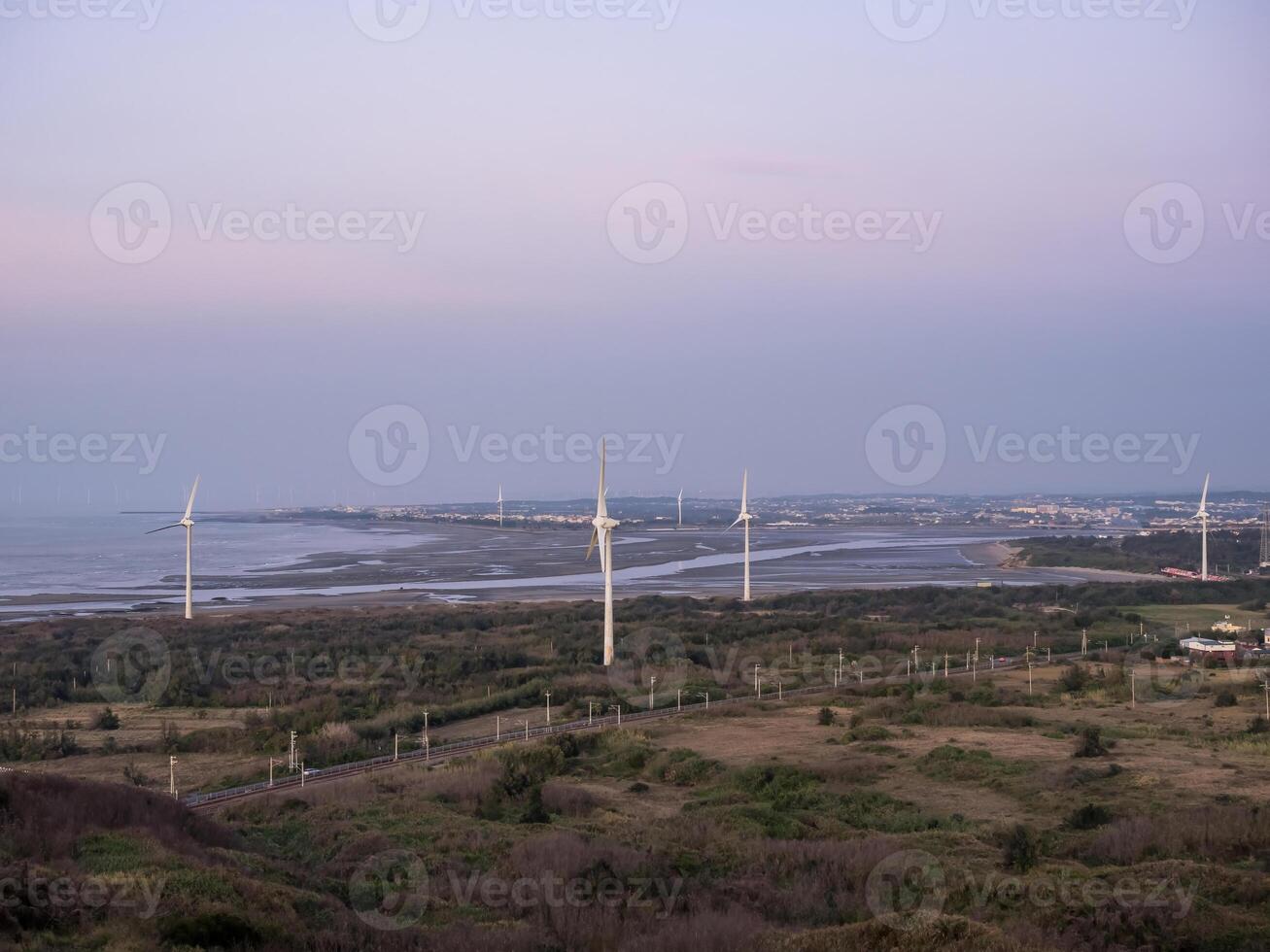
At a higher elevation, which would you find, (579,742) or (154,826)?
(154,826)

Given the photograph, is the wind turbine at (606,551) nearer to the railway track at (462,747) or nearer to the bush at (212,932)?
the railway track at (462,747)

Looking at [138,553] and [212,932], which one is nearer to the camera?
[212,932]

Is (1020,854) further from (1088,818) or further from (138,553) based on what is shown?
(138,553)

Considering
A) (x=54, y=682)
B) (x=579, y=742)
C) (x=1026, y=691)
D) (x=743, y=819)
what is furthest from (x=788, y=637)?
(x=743, y=819)

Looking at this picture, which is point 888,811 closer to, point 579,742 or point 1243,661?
point 579,742

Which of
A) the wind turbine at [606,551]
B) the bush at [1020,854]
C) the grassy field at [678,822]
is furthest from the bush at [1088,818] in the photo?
the wind turbine at [606,551]

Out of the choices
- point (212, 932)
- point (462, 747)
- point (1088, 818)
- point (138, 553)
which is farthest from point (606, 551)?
point (138, 553)

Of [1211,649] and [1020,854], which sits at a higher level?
[1020,854]
